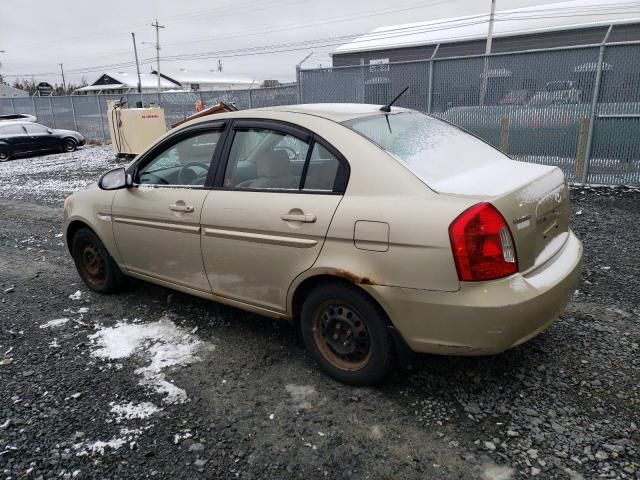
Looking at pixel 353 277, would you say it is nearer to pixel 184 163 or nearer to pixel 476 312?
pixel 476 312

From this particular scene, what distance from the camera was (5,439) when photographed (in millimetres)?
2650

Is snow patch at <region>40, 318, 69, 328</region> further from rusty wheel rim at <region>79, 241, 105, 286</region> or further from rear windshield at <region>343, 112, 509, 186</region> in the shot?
rear windshield at <region>343, 112, 509, 186</region>

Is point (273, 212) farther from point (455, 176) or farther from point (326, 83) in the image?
point (326, 83)

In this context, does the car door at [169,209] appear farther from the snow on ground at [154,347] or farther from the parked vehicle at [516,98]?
the parked vehicle at [516,98]

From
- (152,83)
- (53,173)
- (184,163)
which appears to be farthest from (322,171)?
(152,83)

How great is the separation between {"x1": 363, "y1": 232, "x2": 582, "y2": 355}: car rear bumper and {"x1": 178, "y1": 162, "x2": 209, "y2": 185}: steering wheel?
1648mm

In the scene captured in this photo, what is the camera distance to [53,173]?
45.8ft

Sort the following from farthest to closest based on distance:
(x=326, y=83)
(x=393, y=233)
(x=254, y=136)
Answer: (x=326, y=83) < (x=254, y=136) < (x=393, y=233)

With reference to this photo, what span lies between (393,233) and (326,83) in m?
8.98

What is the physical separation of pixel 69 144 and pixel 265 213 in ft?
65.1

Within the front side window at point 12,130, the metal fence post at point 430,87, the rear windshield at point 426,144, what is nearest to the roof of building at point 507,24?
the front side window at point 12,130

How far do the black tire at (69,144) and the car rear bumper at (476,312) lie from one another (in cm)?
2046

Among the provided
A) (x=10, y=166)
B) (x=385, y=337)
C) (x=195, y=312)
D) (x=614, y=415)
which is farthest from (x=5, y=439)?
(x=10, y=166)

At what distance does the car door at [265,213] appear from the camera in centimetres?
287
